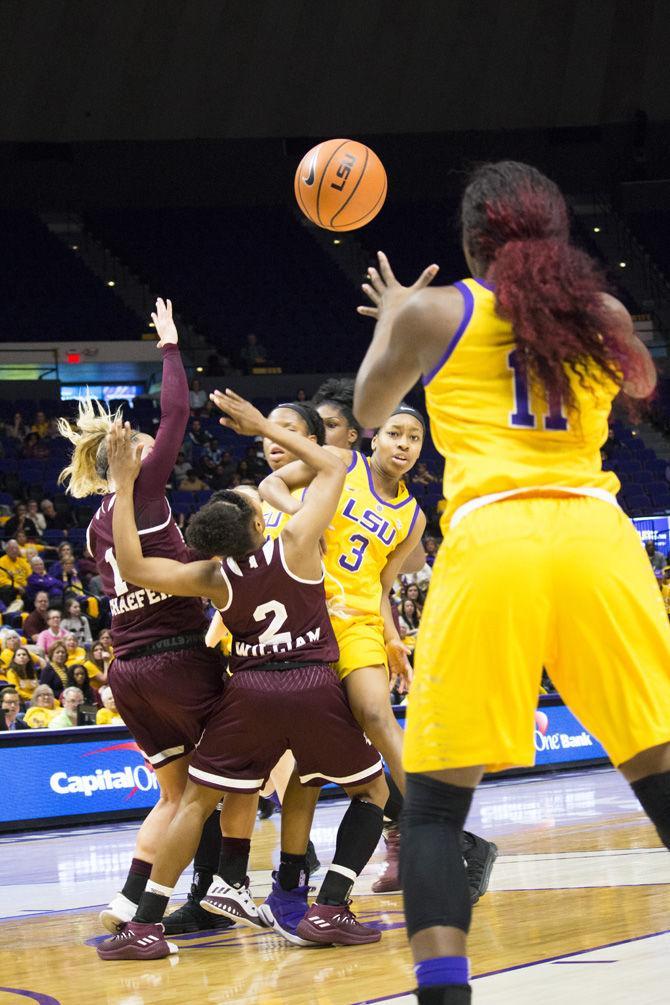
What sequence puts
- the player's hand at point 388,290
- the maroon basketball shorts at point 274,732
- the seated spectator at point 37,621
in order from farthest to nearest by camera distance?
the seated spectator at point 37,621 < the maroon basketball shorts at point 274,732 < the player's hand at point 388,290

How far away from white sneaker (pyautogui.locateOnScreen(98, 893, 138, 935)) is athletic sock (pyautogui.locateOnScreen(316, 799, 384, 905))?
2.35 ft

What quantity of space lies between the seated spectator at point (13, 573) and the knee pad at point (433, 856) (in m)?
12.7

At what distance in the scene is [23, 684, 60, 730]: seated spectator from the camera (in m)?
11.0

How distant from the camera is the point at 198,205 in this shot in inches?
1048

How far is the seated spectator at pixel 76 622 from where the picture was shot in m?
13.8

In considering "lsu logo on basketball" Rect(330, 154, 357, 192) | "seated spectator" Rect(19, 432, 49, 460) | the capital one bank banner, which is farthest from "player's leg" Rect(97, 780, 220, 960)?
"seated spectator" Rect(19, 432, 49, 460)

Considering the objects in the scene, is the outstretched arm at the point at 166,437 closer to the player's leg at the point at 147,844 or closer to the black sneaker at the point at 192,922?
the player's leg at the point at 147,844

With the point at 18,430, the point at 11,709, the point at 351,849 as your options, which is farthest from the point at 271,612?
the point at 18,430

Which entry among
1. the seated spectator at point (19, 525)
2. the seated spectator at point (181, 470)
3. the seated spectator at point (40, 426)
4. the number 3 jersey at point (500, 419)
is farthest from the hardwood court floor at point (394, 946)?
the seated spectator at point (40, 426)

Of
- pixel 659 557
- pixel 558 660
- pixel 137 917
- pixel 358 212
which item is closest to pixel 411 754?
pixel 558 660

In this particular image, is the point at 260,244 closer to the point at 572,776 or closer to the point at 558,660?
the point at 572,776

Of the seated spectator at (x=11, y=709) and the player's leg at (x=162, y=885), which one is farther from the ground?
the seated spectator at (x=11, y=709)

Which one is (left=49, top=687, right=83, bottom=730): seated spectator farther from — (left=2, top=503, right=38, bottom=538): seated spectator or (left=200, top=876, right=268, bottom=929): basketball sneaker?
(left=200, top=876, right=268, bottom=929): basketball sneaker

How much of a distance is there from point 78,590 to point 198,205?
13.9 metres
